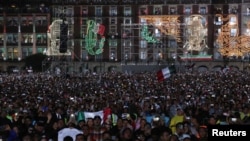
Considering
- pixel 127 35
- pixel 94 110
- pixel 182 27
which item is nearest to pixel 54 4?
pixel 127 35

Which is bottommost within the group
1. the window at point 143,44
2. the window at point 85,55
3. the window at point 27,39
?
the window at point 85,55

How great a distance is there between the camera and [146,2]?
105 m

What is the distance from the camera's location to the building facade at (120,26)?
98250mm

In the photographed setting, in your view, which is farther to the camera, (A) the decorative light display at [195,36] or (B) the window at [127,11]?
(B) the window at [127,11]

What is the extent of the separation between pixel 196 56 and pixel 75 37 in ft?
73.4

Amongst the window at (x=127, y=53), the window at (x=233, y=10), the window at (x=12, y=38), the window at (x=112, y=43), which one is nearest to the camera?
the window at (x=233, y=10)

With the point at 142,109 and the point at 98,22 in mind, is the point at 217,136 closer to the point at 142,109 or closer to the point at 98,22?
the point at 142,109

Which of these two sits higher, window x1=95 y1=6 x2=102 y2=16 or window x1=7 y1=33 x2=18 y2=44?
window x1=95 y1=6 x2=102 y2=16

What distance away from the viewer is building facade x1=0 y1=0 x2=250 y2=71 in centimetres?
9825

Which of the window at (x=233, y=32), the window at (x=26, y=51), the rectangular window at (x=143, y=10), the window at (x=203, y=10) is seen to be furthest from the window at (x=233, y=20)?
the window at (x=26, y=51)

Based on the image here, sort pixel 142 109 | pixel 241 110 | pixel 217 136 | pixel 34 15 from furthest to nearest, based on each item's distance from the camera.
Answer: pixel 34 15 < pixel 142 109 < pixel 241 110 < pixel 217 136

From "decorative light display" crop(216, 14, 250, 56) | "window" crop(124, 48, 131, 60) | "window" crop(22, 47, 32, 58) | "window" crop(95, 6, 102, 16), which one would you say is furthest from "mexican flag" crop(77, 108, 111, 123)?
"window" crop(22, 47, 32, 58)

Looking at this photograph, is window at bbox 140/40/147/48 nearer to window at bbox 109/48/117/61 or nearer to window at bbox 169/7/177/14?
window at bbox 109/48/117/61

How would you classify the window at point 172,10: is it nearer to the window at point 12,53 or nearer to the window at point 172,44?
the window at point 172,44
